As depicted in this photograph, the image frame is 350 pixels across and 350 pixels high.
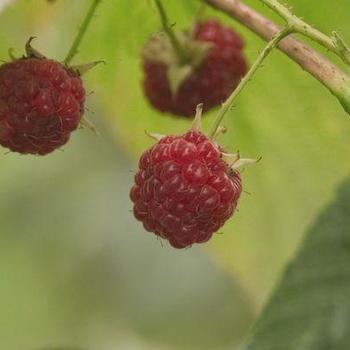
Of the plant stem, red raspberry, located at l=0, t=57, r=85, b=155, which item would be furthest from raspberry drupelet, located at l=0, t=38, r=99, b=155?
the plant stem

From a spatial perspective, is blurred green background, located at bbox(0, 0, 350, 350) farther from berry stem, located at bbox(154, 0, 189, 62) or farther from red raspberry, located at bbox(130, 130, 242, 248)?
red raspberry, located at bbox(130, 130, 242, 248)

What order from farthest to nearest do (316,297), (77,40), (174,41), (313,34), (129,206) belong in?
1. (129,206)
2. (174,41)
3. (77,40)
4. (313,34)
5. (316,297)

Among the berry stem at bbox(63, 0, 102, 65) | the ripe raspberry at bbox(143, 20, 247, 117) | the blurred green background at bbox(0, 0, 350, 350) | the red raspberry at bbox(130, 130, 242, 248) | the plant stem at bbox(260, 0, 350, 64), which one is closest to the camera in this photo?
the plant stem at bbox(260, 0, 350, 64)

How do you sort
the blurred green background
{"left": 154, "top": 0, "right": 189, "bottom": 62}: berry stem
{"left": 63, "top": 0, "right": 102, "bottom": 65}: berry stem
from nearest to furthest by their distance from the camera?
{"left": 63, "top": 0, "right": 102, "bottom": 65}: berry stem < {"left": 154, "top": 0, "right": 189, "bottom": 62}: berry stem < the blurred green background

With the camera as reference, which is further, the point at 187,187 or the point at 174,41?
the point at 174,41

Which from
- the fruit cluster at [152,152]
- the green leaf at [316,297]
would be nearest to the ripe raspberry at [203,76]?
the fruit cluster at [152,152]

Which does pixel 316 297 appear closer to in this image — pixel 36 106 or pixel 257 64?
pixel 257 64

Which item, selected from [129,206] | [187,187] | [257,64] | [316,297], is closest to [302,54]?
[257,64]
